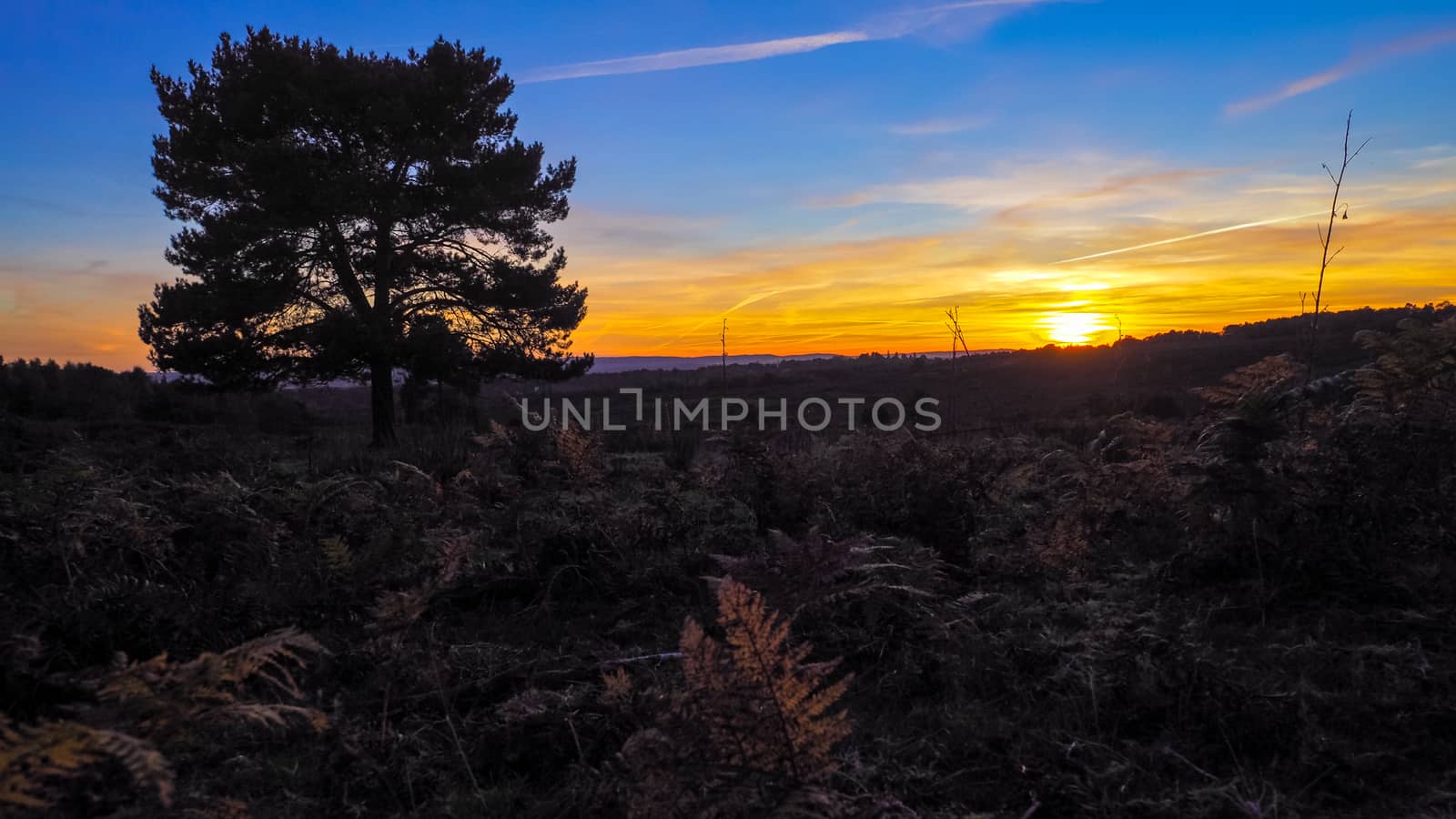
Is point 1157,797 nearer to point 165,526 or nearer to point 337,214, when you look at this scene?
point 165,526

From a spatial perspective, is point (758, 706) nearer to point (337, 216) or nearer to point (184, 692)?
point (184, 692)

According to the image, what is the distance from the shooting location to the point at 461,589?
423 cm

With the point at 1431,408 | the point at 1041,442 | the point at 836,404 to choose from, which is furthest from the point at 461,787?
the point at 836,404

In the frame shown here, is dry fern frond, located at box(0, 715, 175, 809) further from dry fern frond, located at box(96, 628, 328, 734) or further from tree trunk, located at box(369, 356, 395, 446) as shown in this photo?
tree trunk, located at box(369, 356, 395, 446)

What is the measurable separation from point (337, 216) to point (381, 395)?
12.8 feet

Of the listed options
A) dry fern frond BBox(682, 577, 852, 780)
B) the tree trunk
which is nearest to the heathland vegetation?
dry fern frond BBox(682, 577, 852, 780)

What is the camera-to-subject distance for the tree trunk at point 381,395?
16406 mm

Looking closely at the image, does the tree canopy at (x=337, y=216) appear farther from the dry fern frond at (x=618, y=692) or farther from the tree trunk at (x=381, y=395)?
the dry fern frond at (x=618, y=692)

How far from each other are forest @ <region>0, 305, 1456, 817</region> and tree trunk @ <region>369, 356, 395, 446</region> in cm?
1085

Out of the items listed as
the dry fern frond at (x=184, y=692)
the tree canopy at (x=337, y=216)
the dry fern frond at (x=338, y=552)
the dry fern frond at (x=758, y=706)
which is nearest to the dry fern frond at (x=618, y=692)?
the dry fern frond at (x=758, y=706)

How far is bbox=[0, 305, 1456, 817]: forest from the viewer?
1.90 m

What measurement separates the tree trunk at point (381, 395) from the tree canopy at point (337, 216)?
4cm

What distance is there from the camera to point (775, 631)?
2.82 metres

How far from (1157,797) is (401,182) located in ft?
58.7
